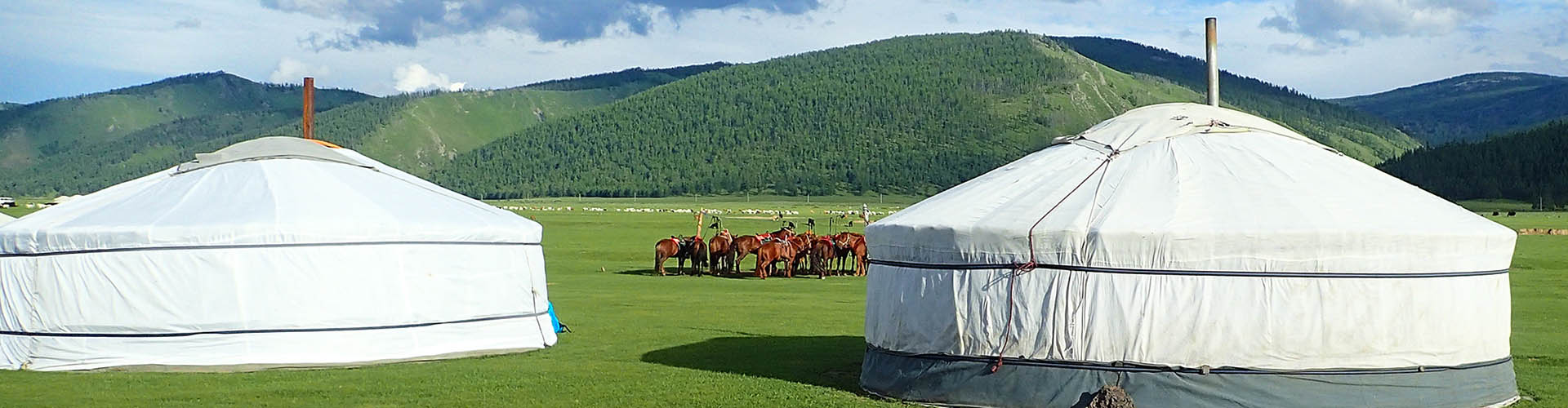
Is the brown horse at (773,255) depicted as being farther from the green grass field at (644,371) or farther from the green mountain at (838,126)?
the green mountain at (838,126)

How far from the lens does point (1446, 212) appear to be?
9.00m

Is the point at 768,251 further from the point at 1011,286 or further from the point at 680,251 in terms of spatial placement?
the point at 1011,286

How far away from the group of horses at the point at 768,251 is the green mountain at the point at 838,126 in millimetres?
97762

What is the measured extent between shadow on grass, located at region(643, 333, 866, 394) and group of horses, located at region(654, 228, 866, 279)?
1213 cm

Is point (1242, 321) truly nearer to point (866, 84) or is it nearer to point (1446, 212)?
point (1446, 212)

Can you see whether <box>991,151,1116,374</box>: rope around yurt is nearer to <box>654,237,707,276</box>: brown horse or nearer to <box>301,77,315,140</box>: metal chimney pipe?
<box>301,77,315,140</box>: metal chimney pipe

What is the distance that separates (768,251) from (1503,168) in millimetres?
82994

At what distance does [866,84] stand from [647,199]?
38891 millimetres

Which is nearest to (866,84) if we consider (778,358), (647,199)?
(647,199)

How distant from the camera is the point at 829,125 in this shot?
146 m

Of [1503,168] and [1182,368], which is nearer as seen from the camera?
[1182,368]

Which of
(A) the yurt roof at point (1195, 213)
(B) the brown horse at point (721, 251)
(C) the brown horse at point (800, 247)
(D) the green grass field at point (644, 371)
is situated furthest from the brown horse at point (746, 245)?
(A) the yurt roof at point (1195, 213)

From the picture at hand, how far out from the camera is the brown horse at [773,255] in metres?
26.2

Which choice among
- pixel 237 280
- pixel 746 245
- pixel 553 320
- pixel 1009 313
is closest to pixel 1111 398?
pixel 1009 313
